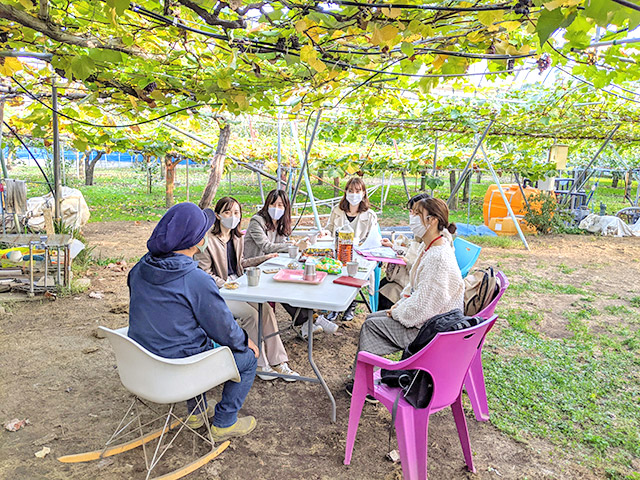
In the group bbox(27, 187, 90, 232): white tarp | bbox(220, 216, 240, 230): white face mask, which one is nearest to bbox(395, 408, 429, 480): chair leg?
bbox(220, 216, 240, 230): white face mask

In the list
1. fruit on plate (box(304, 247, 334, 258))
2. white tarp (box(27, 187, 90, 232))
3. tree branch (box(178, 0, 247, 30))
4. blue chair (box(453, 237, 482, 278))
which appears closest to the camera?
tree branch (box(178, 0, 247, 30))

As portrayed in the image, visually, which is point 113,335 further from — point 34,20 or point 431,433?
point 431,433

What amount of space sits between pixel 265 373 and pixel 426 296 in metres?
1.52

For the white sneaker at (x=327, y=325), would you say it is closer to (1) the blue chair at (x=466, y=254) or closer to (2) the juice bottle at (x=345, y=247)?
(2) the juice bottle at (x=345, y=247)

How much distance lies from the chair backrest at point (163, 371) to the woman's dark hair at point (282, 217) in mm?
2428

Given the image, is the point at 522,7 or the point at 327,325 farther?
the point at 327,325

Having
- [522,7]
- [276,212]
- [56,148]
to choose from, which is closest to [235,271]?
[276,212]

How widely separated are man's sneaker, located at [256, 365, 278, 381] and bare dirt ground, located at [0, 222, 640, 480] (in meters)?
0.05

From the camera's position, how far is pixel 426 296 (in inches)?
119

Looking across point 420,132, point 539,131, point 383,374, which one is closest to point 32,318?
point 383,374

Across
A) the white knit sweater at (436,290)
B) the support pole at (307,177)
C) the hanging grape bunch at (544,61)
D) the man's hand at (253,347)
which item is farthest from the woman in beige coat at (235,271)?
the hanging grape bunch at (544,61)

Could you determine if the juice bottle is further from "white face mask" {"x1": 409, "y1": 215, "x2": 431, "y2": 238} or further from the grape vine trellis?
the grape vine trellis

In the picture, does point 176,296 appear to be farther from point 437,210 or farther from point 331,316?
point 331,316

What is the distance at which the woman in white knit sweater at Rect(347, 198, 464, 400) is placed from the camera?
3016 mm
